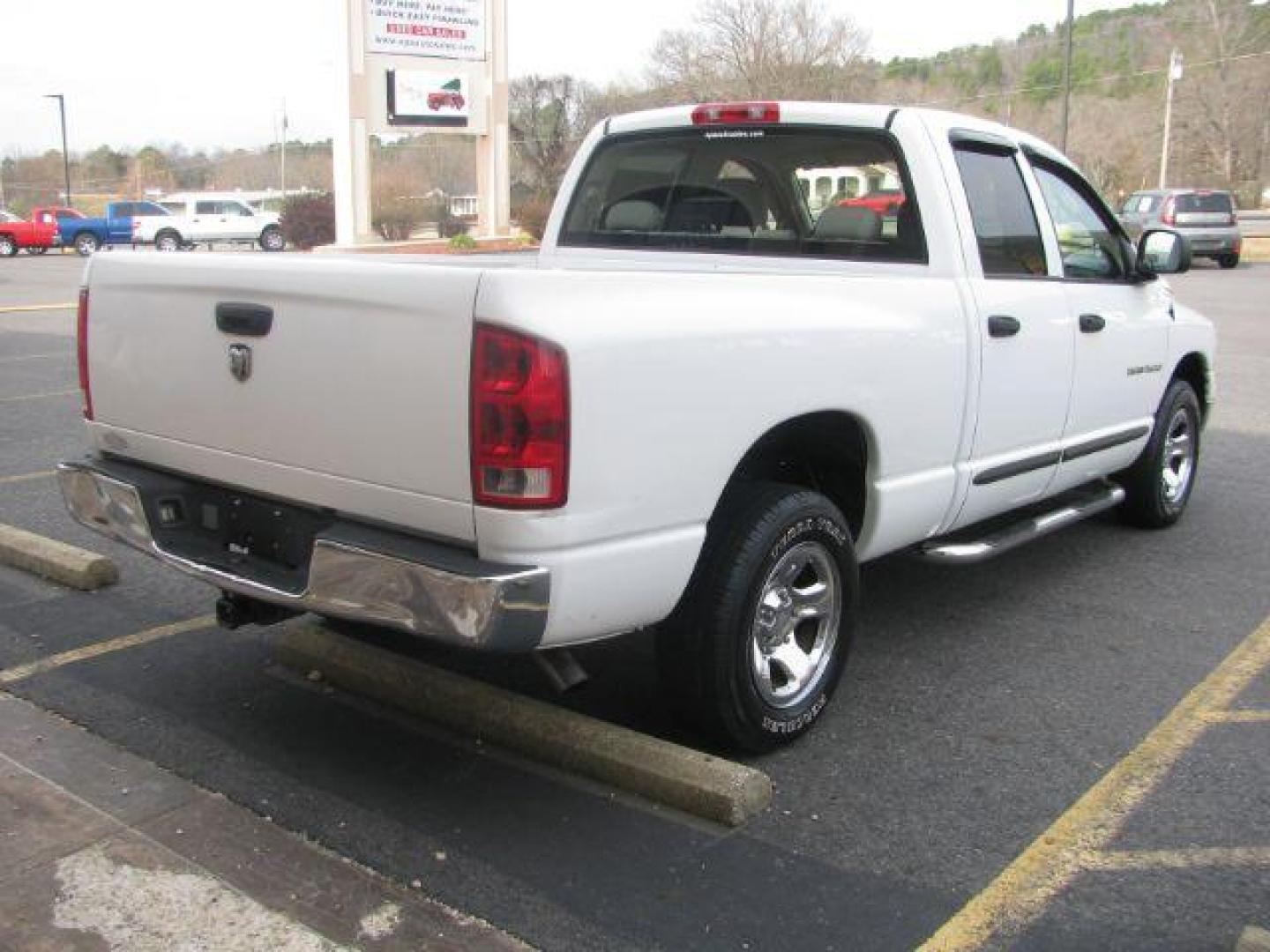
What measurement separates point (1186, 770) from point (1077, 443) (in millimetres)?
1790

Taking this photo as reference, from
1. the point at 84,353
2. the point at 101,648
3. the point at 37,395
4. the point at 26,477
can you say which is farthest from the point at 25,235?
the point at 84,353

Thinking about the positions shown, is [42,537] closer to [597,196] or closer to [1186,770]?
[597,196]

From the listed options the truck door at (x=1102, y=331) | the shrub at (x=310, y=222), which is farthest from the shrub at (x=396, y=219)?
the truck door at (x=1102, y=331)

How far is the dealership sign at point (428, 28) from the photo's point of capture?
29062 mm

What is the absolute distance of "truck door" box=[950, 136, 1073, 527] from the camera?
440 centimetres

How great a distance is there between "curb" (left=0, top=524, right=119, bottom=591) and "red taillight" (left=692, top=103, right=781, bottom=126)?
317 centimetres

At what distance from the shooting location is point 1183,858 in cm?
320

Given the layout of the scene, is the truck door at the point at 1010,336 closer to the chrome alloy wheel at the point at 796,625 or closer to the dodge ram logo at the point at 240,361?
the chrome alloy wheel at the point at 796,625

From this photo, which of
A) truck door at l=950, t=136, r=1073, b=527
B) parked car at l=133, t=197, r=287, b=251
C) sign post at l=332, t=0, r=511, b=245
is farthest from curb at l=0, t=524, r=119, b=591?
parked car at l=133, t=197, r=287, b=251

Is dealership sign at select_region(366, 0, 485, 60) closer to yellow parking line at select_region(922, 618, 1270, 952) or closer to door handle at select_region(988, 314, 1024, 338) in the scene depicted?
door handle at select_region(988, 314, 1024, 338)

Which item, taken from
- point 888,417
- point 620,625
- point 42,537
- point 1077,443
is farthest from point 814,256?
point 42,537

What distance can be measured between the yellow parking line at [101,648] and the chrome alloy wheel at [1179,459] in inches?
187

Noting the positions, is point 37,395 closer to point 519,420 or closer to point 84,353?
point 84,353

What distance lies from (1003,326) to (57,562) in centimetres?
405
